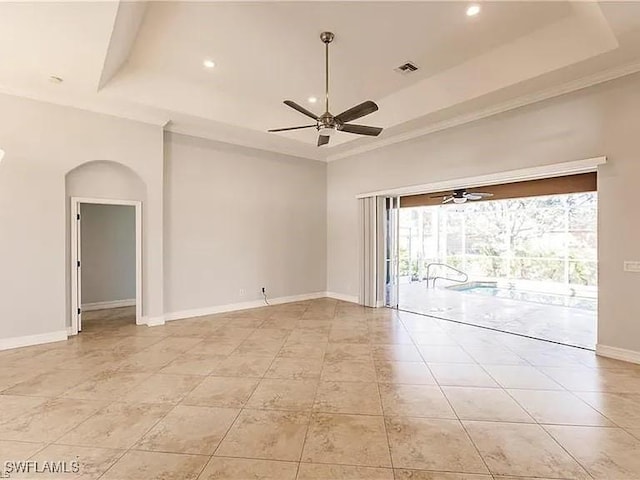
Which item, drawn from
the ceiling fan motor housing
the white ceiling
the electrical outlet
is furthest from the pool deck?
the ceiling fan motor housing

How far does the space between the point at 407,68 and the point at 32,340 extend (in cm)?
638

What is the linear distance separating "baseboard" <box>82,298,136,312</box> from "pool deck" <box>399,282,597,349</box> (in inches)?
237

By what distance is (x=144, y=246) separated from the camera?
5609 millimetres

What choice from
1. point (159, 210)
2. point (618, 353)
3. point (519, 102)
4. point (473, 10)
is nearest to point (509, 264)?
point (618, 353)

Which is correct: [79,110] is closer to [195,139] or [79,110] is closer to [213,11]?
[195,139]

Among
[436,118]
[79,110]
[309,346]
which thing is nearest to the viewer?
[309,346]

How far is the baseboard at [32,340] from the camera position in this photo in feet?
14.4

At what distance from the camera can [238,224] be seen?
6.78 meters

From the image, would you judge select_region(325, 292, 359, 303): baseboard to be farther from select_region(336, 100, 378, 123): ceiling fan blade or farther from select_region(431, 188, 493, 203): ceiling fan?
select_region(336, 100, 378, 123): ceiling fan blade

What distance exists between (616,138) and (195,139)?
250 inches

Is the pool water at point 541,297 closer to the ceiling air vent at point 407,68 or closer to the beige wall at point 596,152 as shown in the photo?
the beige wall at point 596,152

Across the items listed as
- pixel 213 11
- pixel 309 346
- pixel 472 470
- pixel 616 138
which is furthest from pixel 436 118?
pixel 472 470

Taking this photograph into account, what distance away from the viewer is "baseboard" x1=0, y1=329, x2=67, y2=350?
14.4 ft

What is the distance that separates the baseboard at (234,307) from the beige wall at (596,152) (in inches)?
143
